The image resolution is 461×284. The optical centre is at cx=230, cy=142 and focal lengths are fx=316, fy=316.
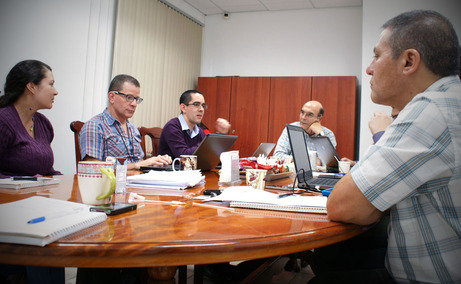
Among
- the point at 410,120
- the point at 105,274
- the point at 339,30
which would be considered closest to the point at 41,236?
the point at 105,274

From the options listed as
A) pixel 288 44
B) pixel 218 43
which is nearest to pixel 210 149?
pixel 288 44

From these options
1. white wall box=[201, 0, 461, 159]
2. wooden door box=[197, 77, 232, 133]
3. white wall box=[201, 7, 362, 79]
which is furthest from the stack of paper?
white wall box=[201, 7, 362, 79]

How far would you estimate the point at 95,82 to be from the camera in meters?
3.80

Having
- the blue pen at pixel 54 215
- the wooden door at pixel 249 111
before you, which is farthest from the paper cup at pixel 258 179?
the wooden door at pixel 249 111

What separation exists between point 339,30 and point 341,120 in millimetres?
1539

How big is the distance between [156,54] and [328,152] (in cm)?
322

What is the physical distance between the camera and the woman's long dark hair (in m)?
1.85

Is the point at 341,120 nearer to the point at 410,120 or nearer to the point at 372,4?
the point at 372,4

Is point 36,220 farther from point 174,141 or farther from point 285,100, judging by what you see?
point 285,100

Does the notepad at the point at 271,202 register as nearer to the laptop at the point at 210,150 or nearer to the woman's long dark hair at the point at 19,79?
the laptop at the point at 210,150

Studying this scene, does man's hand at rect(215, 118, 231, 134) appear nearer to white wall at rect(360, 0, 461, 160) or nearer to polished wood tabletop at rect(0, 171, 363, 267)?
white wall at rect(360, 0, 461, 160)

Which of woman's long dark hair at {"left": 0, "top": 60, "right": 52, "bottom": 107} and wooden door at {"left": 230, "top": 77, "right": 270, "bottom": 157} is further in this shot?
wooden door at {"left": 230, "top": 77, "right": 270, "bottom": 157}

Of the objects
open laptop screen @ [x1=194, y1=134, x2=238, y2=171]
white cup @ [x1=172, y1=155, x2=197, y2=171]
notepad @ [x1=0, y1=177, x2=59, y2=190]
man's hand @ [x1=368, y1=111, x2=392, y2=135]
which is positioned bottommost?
notepad @ [x1=0, y1=177, x2=59, y2=190]

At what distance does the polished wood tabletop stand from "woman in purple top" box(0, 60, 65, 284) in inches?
36.3
